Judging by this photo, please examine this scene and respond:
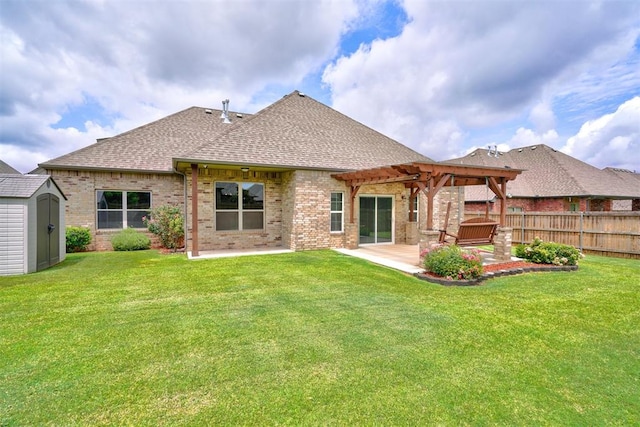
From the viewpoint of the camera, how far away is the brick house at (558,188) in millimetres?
19406

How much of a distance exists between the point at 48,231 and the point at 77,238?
10.9 feet

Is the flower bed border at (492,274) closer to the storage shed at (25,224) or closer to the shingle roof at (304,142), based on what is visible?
the shingle roof at (304,142)

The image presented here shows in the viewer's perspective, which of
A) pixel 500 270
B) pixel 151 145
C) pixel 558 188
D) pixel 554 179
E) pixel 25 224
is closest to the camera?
pixel 25 224

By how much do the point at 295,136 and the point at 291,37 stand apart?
3.87m

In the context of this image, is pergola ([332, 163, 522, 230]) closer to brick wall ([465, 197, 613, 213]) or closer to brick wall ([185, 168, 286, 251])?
brick wall ([185, 168, 286, 251])

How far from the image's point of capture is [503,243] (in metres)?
9.37

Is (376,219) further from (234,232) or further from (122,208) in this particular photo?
(122,208)

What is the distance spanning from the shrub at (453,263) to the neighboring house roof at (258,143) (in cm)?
583

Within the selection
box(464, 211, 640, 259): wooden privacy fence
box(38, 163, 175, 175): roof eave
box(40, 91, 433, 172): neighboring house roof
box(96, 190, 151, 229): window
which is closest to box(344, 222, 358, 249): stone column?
box(40, 91, 433, 172): neighboring house roof

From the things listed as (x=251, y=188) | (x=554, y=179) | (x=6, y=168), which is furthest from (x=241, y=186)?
(x=6, y=168)

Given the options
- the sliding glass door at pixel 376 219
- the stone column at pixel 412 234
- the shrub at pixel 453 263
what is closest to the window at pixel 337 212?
the sliding glass door at pixel 376 219

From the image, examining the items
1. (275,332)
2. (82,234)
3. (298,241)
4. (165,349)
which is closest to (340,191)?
(298,241)

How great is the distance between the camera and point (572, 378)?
330 centimetres

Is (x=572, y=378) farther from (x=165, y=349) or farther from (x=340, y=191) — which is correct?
(x=340, y=191)
